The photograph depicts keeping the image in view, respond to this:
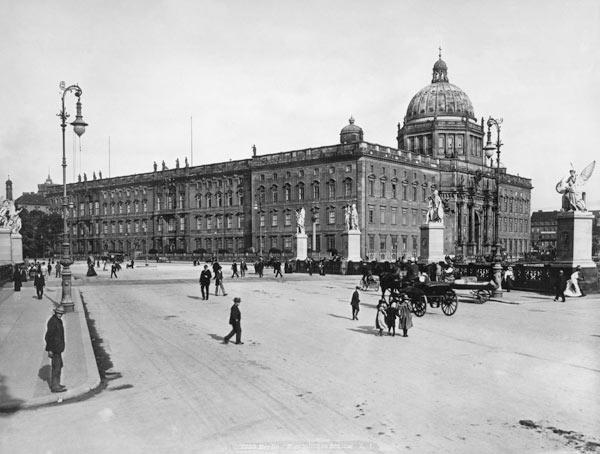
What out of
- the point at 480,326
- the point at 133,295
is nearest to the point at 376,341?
the point at 480,326

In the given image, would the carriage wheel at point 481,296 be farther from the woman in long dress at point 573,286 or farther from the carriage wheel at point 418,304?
the carriage wheel at point 418,304

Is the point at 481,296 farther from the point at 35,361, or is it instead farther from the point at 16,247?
the point at 16,247

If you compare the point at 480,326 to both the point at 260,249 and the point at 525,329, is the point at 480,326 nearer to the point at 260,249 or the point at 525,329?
the point at 525,329

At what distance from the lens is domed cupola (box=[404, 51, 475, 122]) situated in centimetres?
9762

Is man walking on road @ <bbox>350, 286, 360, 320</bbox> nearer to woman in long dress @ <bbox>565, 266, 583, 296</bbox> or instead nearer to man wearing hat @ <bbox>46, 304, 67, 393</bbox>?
man wearing hat @ <bbox>46, 304, 67, 393</bbox>

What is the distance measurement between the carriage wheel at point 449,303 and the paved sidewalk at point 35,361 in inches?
445

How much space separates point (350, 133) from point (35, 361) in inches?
3003

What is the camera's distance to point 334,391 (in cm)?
948

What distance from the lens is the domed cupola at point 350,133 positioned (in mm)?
84488

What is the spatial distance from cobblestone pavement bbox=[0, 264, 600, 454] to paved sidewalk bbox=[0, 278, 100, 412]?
15.2 inches

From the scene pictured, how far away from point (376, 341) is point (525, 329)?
4.67 meters

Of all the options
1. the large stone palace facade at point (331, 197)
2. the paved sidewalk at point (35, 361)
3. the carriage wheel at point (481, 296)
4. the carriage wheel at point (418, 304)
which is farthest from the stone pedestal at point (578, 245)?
the large stone palace facade at point (331, 197)

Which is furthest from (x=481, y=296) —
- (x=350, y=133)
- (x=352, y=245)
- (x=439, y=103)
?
(x=439, y=103)

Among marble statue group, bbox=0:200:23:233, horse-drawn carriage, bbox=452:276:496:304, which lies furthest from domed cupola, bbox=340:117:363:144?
horse-drawn carriage, bbox=452:276:496:304
